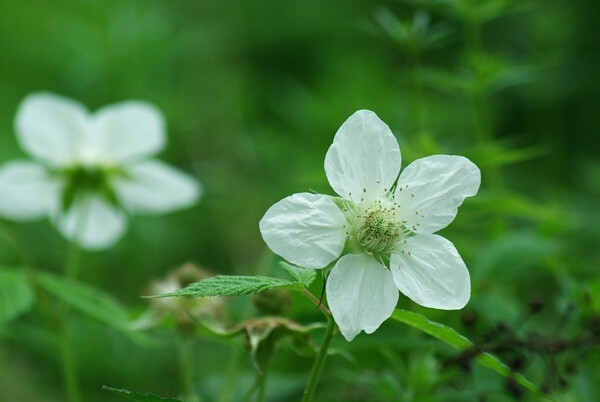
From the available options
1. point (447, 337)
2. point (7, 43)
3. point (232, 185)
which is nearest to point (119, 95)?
point (232, 185)

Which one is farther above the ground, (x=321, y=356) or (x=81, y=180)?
(x=321, y=356)

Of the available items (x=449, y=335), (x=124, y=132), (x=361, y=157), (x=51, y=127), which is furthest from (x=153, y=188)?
(x=449, y=335)

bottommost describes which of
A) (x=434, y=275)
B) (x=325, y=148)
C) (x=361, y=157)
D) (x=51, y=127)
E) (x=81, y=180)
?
(x=325, y=148)

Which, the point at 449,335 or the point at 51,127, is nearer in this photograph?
the point at 449,335

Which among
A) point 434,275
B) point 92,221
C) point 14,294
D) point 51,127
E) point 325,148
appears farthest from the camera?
point 325,148

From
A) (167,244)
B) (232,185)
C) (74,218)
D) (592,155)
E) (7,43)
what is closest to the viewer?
(74,218)

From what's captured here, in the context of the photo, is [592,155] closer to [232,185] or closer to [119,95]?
[232,185]

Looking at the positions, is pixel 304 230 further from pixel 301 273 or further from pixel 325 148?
pixel 325 148
